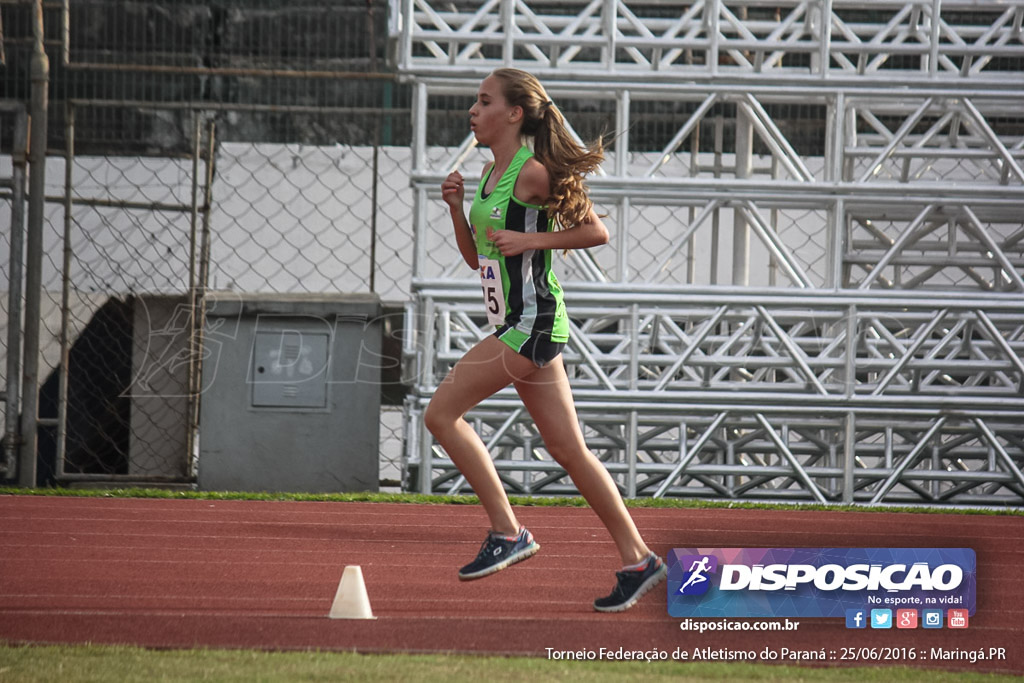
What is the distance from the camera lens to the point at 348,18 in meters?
9.61

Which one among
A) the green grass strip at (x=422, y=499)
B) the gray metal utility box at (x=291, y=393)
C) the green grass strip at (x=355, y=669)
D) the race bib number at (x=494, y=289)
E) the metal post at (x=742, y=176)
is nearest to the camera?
the green grass strip at (x=355, y=669)

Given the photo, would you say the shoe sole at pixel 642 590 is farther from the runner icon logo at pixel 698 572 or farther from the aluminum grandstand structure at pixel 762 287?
the aluminum grandstand structure at pixel 762 287

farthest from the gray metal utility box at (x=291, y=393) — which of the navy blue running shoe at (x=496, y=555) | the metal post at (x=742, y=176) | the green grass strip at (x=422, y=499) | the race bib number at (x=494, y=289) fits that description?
the race bib number at (x=494, y=289)

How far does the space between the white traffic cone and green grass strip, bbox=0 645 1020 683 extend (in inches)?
20.1

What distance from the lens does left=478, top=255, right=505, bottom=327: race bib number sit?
4078 mm

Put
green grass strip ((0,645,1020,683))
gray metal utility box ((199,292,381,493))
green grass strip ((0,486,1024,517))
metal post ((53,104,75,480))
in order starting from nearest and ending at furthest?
green grass strip ((0,645,1020,683)) → green grass strip ((0,486,1024,517)) → metal post ((53,104,75,480)) → gray metal utility box ((199,292,381,493))

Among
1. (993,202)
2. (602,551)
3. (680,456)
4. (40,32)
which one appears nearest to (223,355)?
(40,32)

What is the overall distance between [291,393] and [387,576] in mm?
3919

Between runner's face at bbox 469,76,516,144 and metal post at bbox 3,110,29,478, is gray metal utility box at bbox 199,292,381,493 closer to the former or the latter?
metal post at bbox 3,110,29,478

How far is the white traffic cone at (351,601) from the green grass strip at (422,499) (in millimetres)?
4053

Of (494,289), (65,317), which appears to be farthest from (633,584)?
(65,317)

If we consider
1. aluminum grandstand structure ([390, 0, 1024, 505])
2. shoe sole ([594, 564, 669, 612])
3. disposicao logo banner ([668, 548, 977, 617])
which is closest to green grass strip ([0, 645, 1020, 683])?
disposicao logo banner ([668, 548, 977, 617])

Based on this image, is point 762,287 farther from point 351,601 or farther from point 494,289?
point 351,601

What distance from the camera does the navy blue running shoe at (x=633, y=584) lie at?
12.9ft
